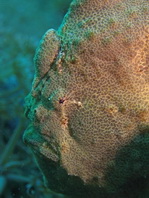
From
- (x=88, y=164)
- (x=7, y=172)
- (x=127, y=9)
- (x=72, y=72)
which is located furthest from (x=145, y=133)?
(x=7, y=172)

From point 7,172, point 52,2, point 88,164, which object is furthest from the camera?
point 52,2

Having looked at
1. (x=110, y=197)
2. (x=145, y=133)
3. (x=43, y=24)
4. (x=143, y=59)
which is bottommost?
(x=110, y=197)

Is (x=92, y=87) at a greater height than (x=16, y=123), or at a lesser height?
lesser

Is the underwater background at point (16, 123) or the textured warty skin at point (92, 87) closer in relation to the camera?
the textured warty skin at point (92, 87)

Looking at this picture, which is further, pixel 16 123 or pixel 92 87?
pixel 16 123

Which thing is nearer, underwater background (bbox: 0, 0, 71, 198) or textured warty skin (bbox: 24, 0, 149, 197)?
textured warty skin (bbox: 24, 0, 149, 197)

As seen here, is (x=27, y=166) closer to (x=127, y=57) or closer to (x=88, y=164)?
(x=88, y=164)

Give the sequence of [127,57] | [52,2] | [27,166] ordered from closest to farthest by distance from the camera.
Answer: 1. [127,57]
2. [27,166]
3. [52,2]

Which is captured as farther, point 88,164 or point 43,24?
point 43,24
